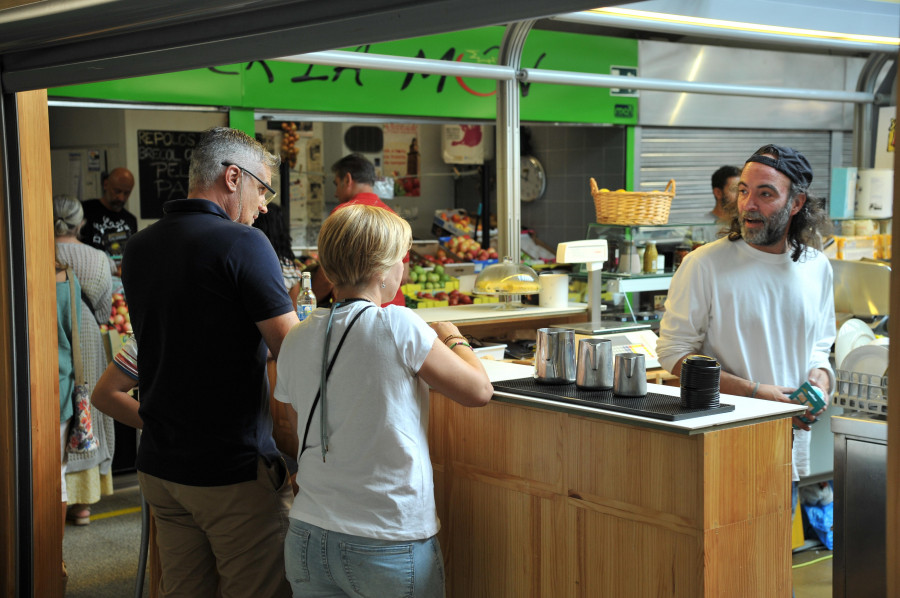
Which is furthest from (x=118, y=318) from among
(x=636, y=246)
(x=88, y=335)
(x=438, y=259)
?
(x=636, y=246)

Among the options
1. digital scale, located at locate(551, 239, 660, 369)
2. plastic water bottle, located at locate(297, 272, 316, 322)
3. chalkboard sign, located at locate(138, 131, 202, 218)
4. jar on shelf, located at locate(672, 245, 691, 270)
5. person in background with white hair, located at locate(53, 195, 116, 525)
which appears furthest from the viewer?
chalkboard sign, located at locate(138, 131, 202, 218)

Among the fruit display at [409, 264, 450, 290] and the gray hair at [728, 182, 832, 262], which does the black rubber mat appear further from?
the fruit display at [409, 264, 450, 290]

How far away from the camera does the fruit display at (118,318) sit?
18.5 feet

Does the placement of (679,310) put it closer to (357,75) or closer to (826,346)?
(826,346)

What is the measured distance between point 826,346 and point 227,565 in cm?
223

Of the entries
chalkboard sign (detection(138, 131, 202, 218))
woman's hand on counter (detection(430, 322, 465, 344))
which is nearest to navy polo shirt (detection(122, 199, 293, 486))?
woman's hand on counter (detection(430, 322, 465, 344))

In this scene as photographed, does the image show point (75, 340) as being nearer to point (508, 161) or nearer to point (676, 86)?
point (508, 161)

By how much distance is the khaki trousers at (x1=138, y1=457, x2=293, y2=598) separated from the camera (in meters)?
2.59

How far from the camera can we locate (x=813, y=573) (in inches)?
172

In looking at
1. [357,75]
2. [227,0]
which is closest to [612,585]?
[227,0]

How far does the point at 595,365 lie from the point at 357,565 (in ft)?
3.06

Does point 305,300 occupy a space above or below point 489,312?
above

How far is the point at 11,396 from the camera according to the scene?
114 inches

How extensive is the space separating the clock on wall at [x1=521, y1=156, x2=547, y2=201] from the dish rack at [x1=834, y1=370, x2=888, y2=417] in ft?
21.2
